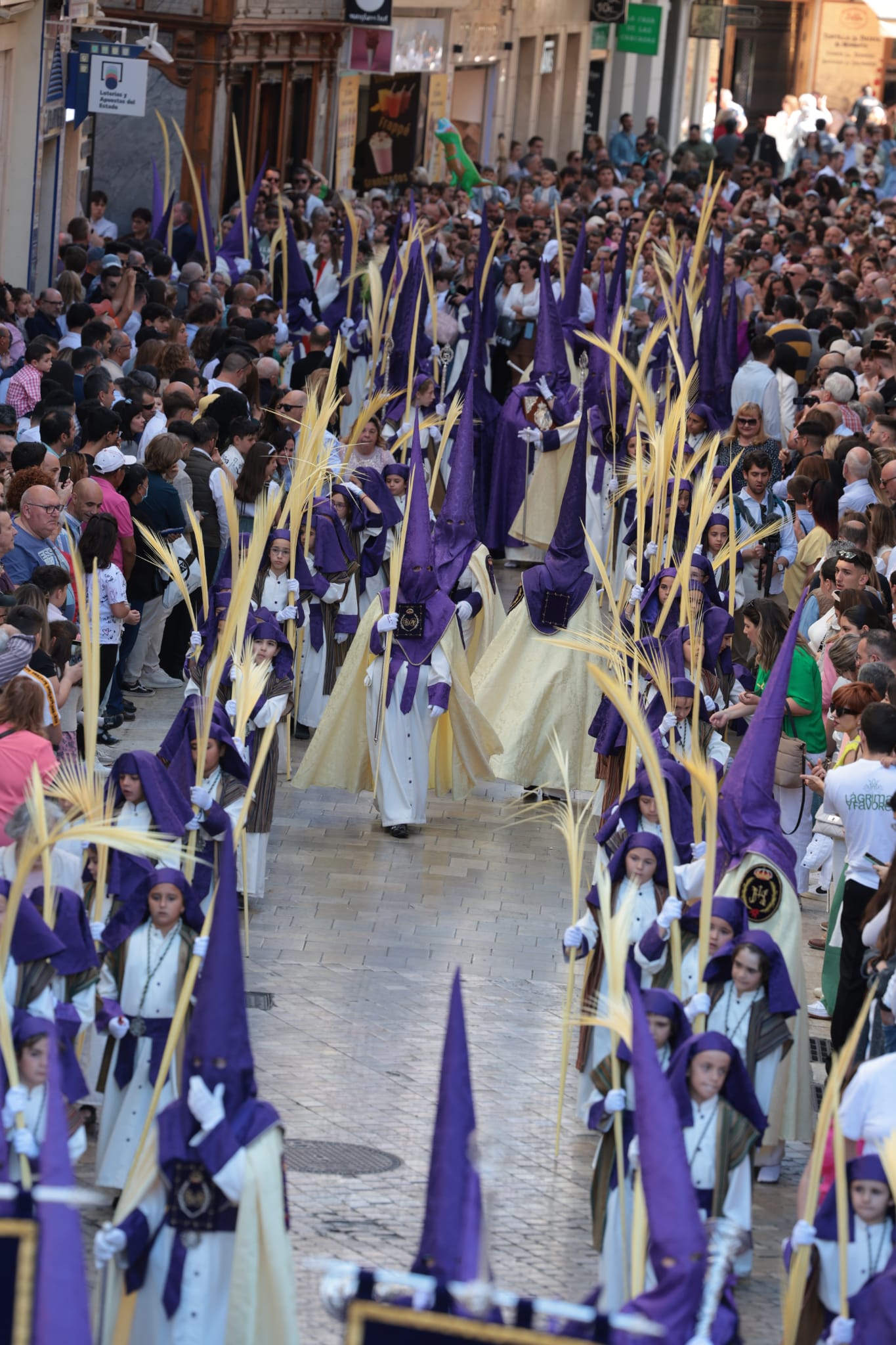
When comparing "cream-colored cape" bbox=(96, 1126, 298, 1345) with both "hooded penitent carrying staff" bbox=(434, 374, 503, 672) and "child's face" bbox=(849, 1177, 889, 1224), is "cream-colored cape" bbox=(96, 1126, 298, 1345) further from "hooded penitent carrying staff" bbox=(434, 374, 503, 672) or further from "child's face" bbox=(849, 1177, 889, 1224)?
"hooded penitent carrying staff" bbox=(434, 374, 503, 672)

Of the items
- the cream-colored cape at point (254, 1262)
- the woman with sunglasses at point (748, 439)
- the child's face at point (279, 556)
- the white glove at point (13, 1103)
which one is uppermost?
the woman with sunglasses at point (748, 439)

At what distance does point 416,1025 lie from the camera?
874 cm

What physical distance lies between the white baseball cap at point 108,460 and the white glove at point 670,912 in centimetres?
509

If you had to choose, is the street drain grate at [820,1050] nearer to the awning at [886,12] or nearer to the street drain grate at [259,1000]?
the street drain grate at [259,1000]

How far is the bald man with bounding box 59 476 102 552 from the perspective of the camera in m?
10.8

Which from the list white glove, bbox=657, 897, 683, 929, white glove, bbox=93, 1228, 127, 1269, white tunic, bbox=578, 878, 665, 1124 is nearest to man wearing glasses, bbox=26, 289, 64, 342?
white tunic, bbox=578, 878, 665, 1124

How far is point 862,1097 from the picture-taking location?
6023 mm

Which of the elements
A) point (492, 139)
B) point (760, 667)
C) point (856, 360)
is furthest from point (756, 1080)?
point (492, 139)

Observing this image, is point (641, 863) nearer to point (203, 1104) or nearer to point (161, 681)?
point (203, 1104)

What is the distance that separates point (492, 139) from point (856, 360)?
21847mm

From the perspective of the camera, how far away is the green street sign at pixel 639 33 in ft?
132

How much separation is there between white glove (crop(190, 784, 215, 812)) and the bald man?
9.49 ft

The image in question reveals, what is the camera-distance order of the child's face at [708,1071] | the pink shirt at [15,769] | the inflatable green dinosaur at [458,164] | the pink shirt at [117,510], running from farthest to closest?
the inflatable green dinosaur at [458,164], the pink shirt at [117,510], the pink shirt at [15,769], the child's face at [708,1071]

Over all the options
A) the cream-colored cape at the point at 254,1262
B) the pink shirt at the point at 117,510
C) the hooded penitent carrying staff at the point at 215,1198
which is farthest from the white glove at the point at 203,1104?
the pink shirt at the point at 117,510
